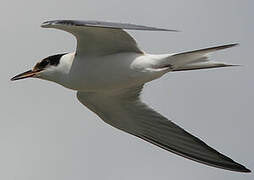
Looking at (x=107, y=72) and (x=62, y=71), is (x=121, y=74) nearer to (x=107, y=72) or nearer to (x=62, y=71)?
(x=107, y=72)

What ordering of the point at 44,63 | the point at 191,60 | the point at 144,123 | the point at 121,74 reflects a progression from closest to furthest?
the point at 191,60, the point at 121,74, the point at 44,63, the point at 144,123

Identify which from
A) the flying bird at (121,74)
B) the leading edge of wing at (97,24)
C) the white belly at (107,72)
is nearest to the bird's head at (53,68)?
the flying bird at (121,74)

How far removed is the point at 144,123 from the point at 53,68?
5.74ft


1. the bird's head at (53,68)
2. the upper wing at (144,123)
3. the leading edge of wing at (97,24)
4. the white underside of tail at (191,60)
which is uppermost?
the leading edge of wing at (97,24)

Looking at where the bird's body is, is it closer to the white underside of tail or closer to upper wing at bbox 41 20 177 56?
upper wing at bbox 41 20 177 56

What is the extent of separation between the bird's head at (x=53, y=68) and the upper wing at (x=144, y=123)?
66 cm

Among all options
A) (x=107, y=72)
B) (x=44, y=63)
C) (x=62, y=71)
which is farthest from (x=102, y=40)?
(x=44, y=63)

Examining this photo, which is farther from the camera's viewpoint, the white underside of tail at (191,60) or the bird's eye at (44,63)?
the bird's eye at (44,63)

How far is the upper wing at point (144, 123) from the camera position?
35.5 feet

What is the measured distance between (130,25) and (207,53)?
1224 mm

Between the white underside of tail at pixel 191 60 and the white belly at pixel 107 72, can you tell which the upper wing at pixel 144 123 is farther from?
the white underside of tail at pixel 191 60

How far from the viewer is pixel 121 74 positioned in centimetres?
974

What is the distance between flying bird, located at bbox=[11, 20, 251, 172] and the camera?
9.52m

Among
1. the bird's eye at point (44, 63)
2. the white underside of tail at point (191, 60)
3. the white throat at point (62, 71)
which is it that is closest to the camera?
the white underside of tail at point (191, 60)
